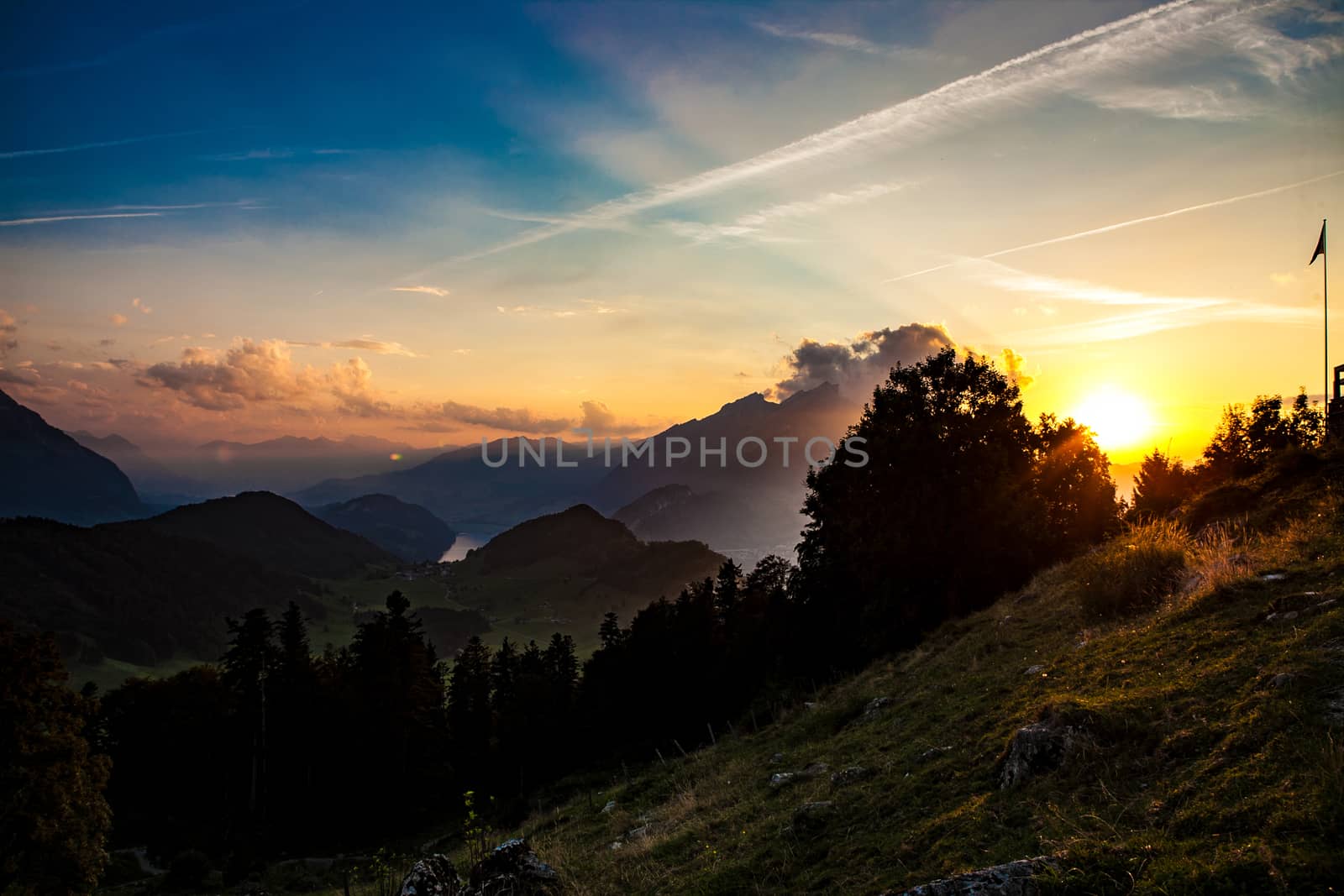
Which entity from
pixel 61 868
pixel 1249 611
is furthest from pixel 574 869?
pixel 61 868

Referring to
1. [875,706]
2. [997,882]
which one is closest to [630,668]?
[875,706]

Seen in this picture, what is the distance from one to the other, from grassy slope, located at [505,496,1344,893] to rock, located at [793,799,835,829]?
21cm

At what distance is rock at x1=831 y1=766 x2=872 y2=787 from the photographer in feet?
36.3

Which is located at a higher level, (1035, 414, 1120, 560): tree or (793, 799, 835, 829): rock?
(1035, 414, 1120, 560): tree

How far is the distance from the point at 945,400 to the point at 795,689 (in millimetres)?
18020

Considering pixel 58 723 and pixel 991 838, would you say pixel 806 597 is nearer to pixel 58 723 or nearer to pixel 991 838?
pixel 991 838

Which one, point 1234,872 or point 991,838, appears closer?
point 1234,872

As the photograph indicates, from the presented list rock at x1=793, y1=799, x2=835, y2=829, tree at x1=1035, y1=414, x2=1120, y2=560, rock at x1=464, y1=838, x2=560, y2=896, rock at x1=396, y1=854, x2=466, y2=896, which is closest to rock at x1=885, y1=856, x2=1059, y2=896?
rock at x1=793, y1=799, x2=835, y2=829

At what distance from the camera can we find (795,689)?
101 feet

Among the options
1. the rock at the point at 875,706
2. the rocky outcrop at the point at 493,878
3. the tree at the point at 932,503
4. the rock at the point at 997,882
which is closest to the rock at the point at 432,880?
the rocky outcrop at the point at 493,878

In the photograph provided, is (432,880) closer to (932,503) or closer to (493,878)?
(493,878)

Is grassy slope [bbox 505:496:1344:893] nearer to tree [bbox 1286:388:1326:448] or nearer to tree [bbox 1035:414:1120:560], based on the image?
tree [bbox 1035:414:1120:560]

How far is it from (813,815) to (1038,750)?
337 centimetres

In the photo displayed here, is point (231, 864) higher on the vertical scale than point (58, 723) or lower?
lower
